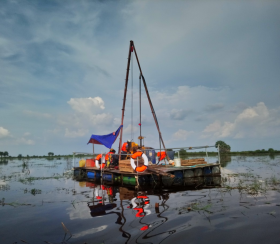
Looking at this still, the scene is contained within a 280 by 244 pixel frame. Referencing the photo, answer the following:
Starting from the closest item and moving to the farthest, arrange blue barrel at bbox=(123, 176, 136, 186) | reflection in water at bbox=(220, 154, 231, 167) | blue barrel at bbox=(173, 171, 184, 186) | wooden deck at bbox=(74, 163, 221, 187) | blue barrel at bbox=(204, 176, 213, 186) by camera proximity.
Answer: wooden deck at bbox=(74, 163, 221, 187) → blue barrel at bbox=(123, 176, 136, 186) → blue barrel at bbox=(173, 171, 184, 186) → blue barrel at bbox=(204, 176, 213, 186) → reflection in water at bbox=(220, 154, 231, 167)

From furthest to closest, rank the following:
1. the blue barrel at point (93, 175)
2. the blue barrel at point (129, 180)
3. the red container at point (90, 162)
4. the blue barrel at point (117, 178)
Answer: the red container at point (90, 162)
the blue barrel at point (93, 175)
the blue barrel at point (117, 178)
the blue barrel at point (129, 180)

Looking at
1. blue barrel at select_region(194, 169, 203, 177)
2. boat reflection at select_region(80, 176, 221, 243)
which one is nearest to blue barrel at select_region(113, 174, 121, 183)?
boat reflection at select_region(80, 176, 221, 243)

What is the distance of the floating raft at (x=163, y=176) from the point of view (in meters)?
15.6

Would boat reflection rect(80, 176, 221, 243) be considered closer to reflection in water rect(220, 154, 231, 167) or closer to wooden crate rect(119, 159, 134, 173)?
wooden crate rect(119, 159, 134, 173)

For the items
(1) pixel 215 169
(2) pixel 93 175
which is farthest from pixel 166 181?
(2) pixel 93 175

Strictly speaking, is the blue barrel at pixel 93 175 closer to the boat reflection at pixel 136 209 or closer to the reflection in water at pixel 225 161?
the boat reflection at pixel 136 209

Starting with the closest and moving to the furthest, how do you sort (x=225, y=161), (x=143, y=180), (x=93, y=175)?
(x=143, y=180), (x=93, y=175), (x=225, y=161)

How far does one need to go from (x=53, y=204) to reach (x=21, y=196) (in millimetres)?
4042

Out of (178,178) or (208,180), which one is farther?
(208,180)

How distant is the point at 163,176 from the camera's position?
52.7ft

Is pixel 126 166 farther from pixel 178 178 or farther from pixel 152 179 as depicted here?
pixel 178 178

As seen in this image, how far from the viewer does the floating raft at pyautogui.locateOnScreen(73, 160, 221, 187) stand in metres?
15.6

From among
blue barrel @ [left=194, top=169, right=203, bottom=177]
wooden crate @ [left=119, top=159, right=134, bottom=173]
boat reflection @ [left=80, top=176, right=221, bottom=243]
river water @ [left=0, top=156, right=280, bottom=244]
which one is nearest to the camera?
river water @ [left=0, top=156, right=280, bottom=244]

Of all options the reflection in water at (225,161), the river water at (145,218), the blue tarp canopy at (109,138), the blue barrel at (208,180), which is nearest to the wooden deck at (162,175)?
the blue barrel at (208,180)
